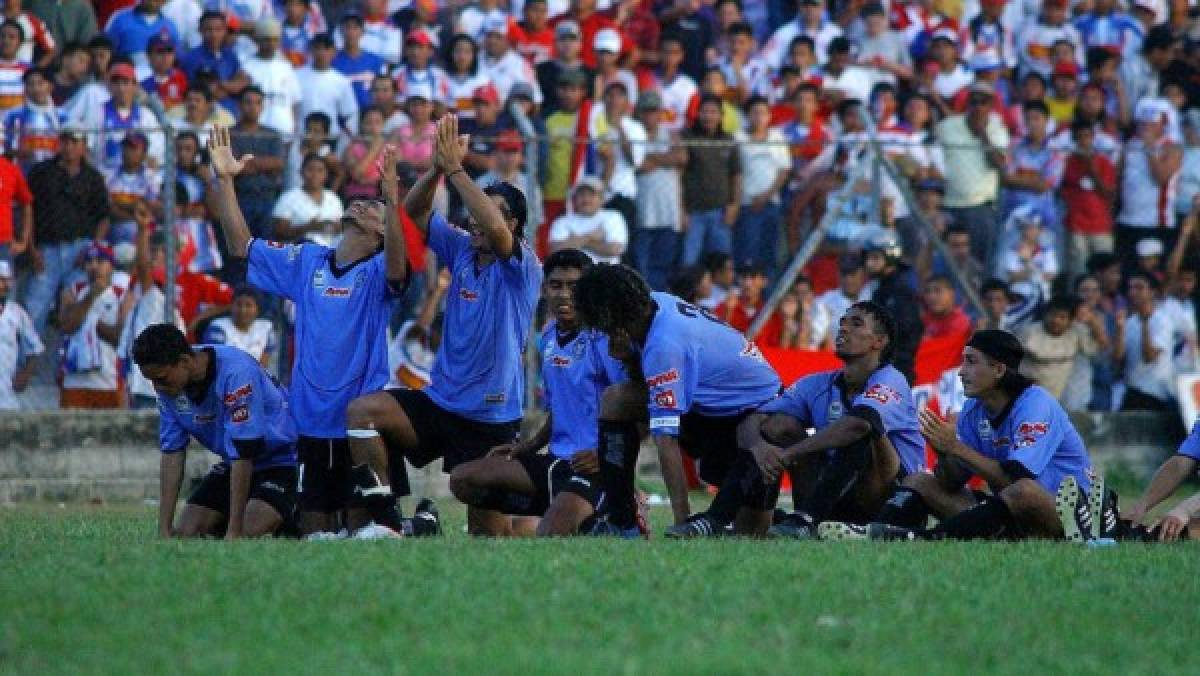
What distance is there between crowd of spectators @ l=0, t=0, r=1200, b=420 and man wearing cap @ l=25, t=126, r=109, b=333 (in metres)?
0.02

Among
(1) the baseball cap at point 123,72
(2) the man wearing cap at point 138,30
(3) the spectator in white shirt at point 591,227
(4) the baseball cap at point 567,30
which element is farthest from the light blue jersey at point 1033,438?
(2) the man wearing cap at point 138,30

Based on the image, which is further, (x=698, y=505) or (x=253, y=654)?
(x=698, y=505)

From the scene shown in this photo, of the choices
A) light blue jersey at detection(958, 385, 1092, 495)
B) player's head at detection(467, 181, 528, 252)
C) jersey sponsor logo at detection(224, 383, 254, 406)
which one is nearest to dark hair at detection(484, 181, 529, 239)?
player's head at detection(467, 181, 528, 252)

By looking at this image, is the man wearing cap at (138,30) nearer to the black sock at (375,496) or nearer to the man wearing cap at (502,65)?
the man wearing cap at (502,65)

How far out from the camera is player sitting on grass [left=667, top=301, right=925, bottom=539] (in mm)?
11359

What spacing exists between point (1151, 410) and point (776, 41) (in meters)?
5.39

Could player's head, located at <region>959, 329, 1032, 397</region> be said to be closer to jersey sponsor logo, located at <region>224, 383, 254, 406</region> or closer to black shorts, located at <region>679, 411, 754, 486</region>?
black shorts, located at <region>679, 411, 754, 486</region>

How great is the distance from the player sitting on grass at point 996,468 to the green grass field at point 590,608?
0.72 m

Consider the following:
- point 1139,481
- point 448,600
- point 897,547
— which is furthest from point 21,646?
point 1139,481

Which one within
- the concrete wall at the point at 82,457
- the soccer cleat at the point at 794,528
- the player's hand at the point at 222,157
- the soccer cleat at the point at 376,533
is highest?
the player's hand at the point at 222,157

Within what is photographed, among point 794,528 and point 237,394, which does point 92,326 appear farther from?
point 794,528

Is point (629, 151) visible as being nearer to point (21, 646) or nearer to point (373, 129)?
point (373, 129)

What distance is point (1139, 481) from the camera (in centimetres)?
1939

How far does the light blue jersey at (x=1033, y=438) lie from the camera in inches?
448
